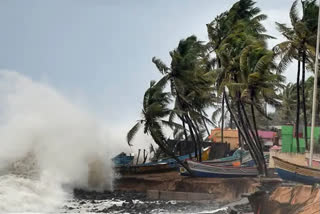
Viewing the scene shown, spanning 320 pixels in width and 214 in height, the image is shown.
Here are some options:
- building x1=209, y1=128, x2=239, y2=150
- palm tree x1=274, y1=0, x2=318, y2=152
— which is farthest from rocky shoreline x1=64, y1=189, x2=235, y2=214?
building x1=209, y1=128, x2=239, y2=150

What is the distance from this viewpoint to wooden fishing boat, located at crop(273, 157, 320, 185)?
19895 mm

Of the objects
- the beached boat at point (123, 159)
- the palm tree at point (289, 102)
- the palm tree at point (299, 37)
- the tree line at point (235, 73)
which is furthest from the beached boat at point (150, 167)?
the palm tree at point (289, 102)

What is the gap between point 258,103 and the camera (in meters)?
27.9

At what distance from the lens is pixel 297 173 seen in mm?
20734

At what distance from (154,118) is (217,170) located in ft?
17.8

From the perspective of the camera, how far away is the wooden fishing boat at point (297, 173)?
1990 cm

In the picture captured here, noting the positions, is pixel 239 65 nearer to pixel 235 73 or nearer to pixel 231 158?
pixel 235 73

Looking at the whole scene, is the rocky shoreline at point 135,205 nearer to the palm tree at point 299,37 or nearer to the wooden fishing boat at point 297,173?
the wooden fishing boat at point 297,173

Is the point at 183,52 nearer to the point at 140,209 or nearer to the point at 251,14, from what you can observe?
the point at 251,14

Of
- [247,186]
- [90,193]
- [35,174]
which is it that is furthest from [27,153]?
[247,186]

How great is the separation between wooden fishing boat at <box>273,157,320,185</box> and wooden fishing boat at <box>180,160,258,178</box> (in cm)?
826

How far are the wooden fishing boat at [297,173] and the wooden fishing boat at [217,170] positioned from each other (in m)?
8.26

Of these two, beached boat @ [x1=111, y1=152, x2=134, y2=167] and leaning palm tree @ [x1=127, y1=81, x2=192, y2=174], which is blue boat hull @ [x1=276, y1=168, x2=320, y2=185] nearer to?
leaning palm tree @ [x1=127, y1=81, x2=192, y2=174]

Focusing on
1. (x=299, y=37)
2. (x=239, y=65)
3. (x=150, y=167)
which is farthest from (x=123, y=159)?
(x=299, y=37)
